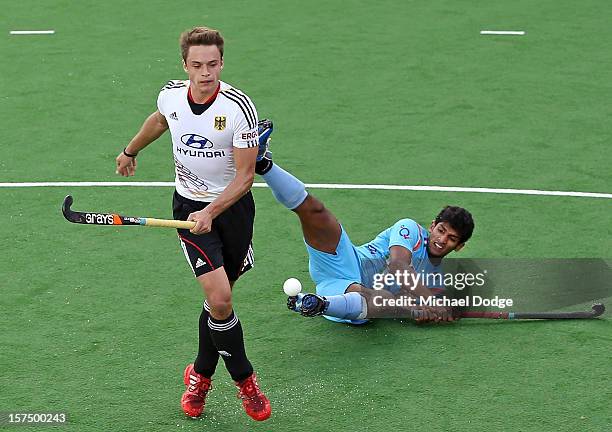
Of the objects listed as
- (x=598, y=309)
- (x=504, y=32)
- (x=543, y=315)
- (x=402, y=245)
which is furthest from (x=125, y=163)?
(x=504, y=32)

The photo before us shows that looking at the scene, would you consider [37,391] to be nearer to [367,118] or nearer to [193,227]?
[193,227]

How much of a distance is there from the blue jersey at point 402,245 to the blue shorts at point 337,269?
0.16 m

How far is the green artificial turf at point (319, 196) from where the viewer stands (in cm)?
698

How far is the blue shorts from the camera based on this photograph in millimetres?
7907

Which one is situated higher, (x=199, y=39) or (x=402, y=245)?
(x=199, y=39)

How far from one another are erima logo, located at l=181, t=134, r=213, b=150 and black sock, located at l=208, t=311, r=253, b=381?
1007 millimetres

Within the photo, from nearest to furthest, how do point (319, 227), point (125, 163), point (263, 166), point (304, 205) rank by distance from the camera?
point (125, 163) → point (263, 166) → point (304, 205) → point (319, 227)

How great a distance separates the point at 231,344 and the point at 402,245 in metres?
1.91

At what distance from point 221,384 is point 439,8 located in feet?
32.5

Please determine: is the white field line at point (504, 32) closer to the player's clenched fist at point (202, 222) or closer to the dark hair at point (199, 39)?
the dark hair at point (199, 39)

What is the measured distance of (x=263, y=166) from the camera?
7.50 m

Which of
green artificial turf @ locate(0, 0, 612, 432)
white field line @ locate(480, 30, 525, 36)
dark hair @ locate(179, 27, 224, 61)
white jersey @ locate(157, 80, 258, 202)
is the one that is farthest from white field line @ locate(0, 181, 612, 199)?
white field line @ locate(480, 30, 525, 36)

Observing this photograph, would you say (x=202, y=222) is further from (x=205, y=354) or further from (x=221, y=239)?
(x=205, y=354)

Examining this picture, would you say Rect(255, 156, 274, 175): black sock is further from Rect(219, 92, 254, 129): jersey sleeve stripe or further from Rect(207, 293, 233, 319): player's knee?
Rect(207, 293, 233, 319): player's knee
